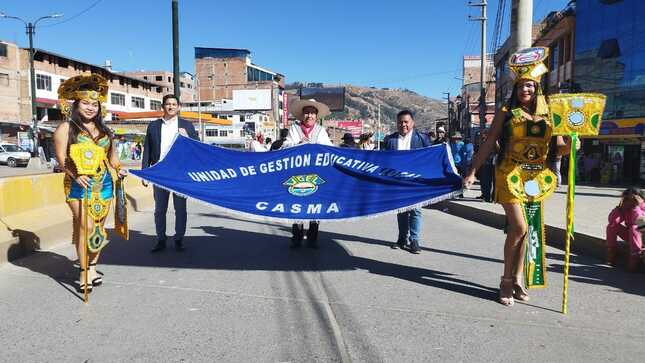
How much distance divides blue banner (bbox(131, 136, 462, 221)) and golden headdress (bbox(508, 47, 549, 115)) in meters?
1.12

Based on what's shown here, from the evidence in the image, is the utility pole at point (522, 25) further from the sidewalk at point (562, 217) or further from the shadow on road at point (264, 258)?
the shadow on road at point (264, 258)

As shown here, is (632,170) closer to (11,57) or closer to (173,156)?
(173,156)

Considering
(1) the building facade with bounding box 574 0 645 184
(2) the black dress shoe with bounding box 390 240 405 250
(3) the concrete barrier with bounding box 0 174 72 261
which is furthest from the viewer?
(1) the building facade with bounding box 574 0 645 184

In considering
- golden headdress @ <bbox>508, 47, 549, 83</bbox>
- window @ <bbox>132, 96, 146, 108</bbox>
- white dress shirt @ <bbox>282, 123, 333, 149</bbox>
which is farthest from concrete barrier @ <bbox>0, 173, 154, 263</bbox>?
window @ <bbox>132, 96, 146, 108</bbox>

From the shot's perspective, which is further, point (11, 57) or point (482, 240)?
point (11, 57)

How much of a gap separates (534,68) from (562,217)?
5476 mm

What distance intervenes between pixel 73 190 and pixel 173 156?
3.70 feet

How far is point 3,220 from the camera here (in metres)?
5.74

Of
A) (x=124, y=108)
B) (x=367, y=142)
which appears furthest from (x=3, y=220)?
(x=124, y=108)

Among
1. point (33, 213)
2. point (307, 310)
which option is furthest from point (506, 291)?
point (33, 213)

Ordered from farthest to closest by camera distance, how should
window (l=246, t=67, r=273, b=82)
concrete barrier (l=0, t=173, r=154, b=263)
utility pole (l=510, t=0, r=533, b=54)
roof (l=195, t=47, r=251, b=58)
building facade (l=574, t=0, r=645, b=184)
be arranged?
window (l=246, t=67, r=273, b=82), roof (l=195, t=47, r=251, b=58), building facade (l=574, t=0, r=645, b=184), utility pole (l=510, t=0, r=533, b=54), concrete barrier (l=0, t=173, r=154, b=263)

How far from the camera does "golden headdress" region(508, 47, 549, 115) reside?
390 cm

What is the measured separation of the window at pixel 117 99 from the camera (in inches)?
2586

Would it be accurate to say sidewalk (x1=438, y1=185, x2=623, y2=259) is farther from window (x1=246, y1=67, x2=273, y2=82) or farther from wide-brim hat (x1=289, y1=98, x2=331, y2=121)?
window (x1=246, y1=67, x2=273, y2=82)
